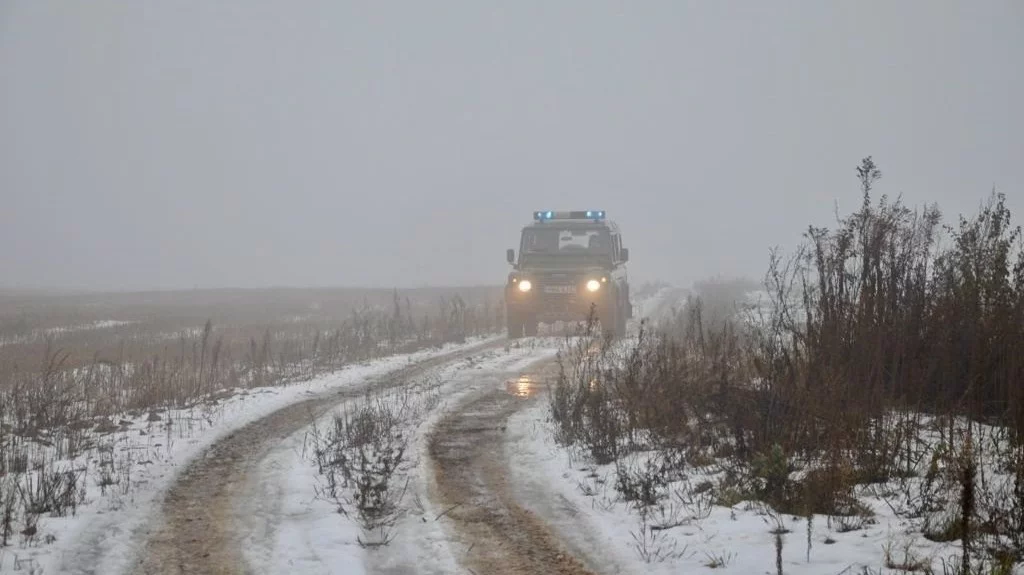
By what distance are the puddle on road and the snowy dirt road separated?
2.77 m

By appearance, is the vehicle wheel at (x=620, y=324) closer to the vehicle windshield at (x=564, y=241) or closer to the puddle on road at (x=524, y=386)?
the vehicle windshield at (x=564, y=241)

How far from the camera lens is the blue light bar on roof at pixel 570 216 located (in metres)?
21.8

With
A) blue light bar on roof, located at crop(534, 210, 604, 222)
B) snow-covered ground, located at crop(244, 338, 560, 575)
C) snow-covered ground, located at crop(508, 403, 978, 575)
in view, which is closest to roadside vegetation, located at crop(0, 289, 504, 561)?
snow-covered ground, located at crop(244, 338, 560, 575)

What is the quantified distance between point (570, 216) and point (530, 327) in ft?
10.1

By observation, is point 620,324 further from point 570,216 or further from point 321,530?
point 321,530

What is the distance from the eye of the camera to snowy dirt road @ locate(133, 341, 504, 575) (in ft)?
17.3

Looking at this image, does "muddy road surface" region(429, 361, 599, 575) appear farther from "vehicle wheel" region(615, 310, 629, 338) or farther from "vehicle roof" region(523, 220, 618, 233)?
"vehicle roof" region(523, 220, 618, 233)

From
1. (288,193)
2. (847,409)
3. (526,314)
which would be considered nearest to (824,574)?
(847,409)

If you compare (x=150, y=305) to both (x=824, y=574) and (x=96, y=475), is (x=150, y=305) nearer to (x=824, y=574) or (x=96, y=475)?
(x=96, y=475)

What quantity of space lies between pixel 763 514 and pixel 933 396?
9.49 feet

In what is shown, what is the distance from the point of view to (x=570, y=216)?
72.1ft

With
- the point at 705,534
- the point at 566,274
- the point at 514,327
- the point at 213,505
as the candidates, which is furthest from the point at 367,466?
the point at 514,327

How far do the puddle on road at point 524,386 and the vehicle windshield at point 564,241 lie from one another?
796cm

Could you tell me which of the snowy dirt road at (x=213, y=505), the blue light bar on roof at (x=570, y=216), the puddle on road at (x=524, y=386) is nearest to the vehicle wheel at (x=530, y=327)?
the blue light bar on roof at (x=570, y=216)
